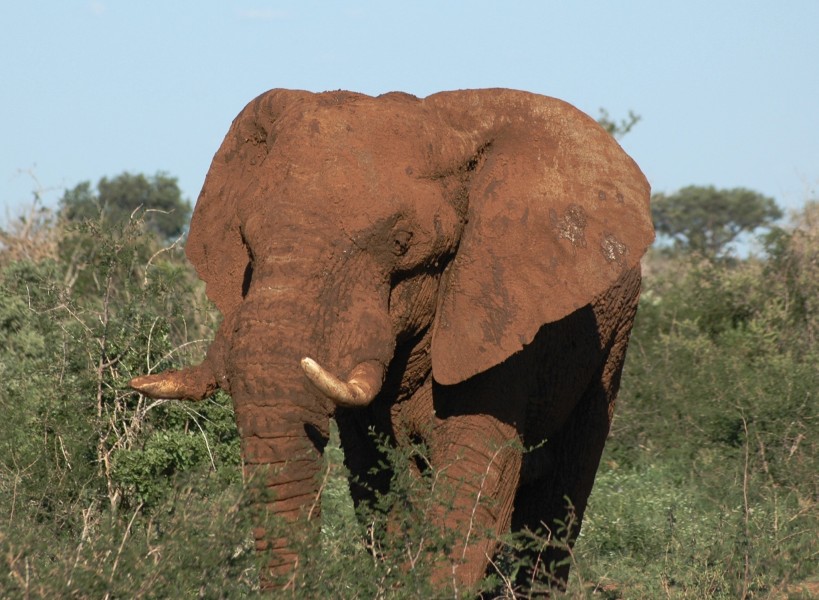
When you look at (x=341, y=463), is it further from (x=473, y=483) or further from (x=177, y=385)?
(x=177, y=385)

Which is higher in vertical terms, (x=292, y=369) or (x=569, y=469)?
(x=292, y=369)

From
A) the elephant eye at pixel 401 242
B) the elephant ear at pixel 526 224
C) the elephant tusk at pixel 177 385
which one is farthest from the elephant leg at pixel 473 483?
the elephant tusk at pixel 177 385

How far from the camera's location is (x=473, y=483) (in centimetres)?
562

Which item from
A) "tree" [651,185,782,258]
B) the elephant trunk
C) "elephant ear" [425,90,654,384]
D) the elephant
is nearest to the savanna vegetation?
the elephant trunk

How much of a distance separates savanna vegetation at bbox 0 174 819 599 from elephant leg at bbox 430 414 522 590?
0.40 feet

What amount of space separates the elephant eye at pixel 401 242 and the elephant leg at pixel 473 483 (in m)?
0.75

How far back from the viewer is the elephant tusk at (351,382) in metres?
4.60

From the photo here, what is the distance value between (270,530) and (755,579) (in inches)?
86.7

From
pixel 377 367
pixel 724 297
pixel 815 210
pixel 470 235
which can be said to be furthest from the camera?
pixel 815 210

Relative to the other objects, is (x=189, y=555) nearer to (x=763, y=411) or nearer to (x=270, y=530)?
(x=270, y=530)

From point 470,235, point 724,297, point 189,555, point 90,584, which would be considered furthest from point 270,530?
point 724,297

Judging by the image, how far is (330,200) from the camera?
5.29 metres

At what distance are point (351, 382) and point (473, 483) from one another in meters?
0.93

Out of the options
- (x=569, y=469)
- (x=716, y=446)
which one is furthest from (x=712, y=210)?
(x=569, y=469)
